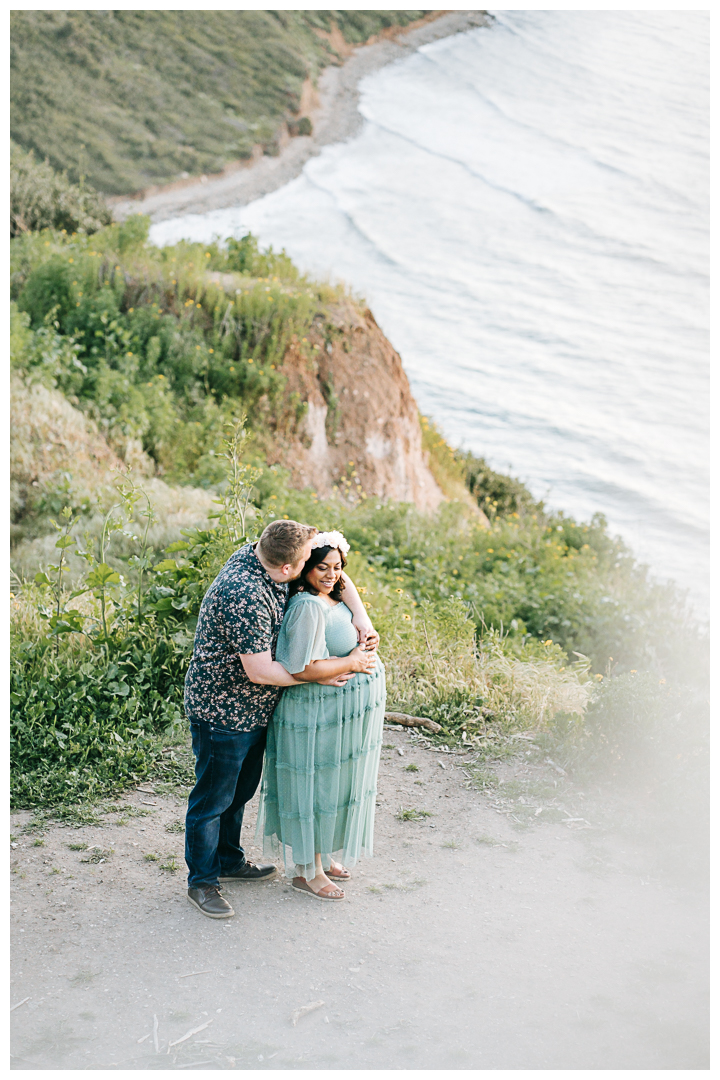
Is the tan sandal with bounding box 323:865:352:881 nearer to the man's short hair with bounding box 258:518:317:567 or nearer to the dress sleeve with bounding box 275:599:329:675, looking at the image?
the dress sleeve with bounding box 275:599:329:675

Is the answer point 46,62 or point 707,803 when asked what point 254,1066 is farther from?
point 46,62

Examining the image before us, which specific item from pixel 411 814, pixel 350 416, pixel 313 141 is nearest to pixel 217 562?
→ pixel 411 814

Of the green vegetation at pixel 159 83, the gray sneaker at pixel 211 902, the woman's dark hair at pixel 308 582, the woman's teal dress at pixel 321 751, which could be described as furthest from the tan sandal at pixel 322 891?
the green vegetation at pixel 159 83

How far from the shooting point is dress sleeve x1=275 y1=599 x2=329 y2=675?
3541mm

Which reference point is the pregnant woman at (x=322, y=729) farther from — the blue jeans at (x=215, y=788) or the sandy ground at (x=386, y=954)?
the sandy ground at (x=386, y=954)

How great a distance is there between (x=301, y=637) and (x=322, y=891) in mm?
1264

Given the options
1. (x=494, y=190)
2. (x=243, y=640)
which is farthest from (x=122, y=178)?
(x=243, y=640)

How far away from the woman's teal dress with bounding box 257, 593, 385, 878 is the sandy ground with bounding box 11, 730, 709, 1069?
14.7 inches

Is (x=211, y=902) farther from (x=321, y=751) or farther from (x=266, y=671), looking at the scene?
(x=266, y=671)

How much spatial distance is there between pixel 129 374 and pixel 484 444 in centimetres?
1340

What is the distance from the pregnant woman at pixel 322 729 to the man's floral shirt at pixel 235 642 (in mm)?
106

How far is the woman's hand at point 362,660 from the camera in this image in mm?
3660

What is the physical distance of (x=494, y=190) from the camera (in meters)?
30.1

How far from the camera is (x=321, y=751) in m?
3.75
